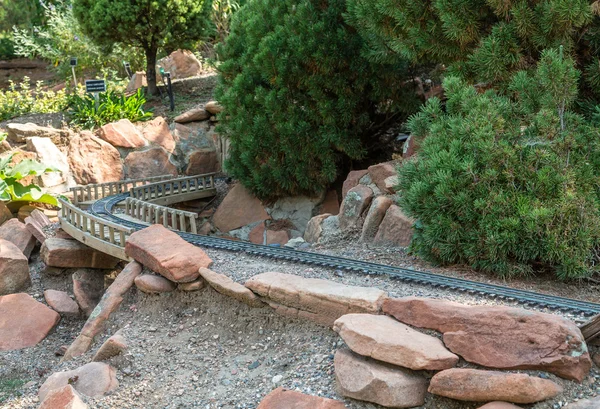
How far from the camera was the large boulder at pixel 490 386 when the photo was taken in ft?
14.6

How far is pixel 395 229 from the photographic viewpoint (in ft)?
29.3

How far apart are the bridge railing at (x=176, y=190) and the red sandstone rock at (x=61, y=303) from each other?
2697 millimetres

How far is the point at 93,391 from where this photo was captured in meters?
5.96

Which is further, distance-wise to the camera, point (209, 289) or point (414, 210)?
point (414, 210)

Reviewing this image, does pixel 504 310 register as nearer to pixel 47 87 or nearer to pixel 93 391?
pixel 93 391

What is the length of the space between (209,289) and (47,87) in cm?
1618

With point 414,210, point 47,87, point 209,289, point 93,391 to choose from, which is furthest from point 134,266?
point 47,87

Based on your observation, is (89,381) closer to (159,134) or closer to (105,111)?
(159,134)

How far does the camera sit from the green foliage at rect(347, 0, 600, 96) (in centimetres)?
788

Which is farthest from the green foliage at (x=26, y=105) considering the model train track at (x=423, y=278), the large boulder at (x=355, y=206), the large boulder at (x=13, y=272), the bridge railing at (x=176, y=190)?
the large boulder at (x=355, y=206)

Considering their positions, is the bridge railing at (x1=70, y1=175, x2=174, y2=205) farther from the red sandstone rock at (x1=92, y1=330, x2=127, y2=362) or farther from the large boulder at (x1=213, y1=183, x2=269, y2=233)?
the red sandstone rock at (x1=92, y1=330, x2=127, y2=362)

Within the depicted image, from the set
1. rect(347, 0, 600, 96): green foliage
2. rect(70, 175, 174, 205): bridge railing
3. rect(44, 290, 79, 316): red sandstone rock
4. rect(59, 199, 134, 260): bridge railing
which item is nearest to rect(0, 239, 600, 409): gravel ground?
rect(44, 290, 79, 316): red sandstone rock

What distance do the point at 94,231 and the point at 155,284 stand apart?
10.3 feet

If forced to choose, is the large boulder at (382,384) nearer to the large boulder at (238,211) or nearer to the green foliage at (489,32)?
the green foliage at (489,32)
